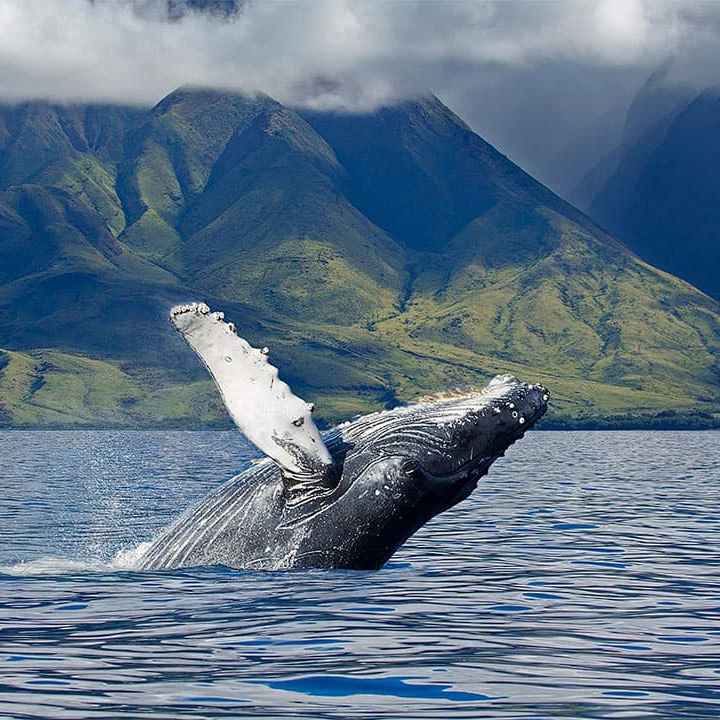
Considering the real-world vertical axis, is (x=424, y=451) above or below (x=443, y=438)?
below

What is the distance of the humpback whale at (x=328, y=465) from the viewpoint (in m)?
11.0

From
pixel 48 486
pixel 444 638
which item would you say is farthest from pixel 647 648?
pixel 48 486

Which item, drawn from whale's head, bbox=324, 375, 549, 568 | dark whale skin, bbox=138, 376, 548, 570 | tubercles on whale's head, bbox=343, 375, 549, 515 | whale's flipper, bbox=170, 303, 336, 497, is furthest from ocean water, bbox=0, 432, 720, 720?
whale's flipper, bbox=170, 303, 336, 497

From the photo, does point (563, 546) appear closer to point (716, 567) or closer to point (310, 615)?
point (716, 567)

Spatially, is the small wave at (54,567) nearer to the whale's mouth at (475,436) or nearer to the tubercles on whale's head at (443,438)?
the tubercles on whale's head at (443,438)

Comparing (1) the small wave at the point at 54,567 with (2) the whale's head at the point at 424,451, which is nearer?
(2) the whale's head at the point at 424,451

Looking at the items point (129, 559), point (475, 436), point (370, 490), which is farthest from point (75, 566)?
point (475, 436)

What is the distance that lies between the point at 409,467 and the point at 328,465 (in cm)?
64

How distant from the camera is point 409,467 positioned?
11.3 metres

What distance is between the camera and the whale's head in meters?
11.3

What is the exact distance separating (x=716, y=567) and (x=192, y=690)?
30.8ft

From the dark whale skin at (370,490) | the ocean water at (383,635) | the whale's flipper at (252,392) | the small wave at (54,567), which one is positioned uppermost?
the whale's flipper at (252,392)

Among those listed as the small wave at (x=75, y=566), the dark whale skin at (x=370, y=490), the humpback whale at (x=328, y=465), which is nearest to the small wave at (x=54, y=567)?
the small wave at (x=75, y=566)

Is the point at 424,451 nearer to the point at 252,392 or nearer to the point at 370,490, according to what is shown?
the point at 370,490
